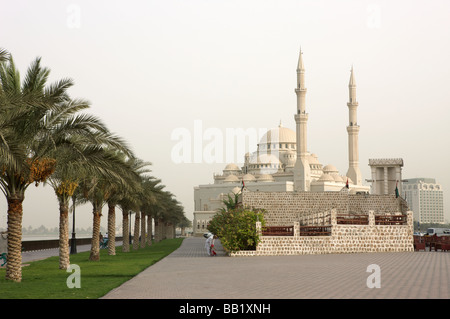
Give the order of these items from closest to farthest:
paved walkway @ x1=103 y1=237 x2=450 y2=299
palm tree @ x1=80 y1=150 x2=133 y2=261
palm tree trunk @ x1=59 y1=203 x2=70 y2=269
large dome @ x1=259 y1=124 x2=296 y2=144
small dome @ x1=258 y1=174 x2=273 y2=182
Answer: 1. paved walkway @ x1=103 y1=237 x2=450 y2=299
2. palm tree @ x1=80 y1=150 x2=133 y2=261
3. palm tree trunk @ x1=59 y1=203 x2=70 y2=269
4. small dome @ x1=258 y1=174 x2=273 y2=182
5. large dome @ x1=259 y1=124 x2=296 y2=144

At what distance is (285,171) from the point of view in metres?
86.5

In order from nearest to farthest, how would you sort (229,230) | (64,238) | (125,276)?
(125,276), (64,238), (229,230)

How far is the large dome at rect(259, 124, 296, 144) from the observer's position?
92.9 metres

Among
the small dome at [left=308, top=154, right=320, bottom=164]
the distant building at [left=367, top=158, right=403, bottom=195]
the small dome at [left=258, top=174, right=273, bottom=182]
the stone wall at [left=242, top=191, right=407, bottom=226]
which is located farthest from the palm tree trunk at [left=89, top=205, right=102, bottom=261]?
the small dome at [left=308, top=154, right=320, bottom=164]

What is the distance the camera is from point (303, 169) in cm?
7350

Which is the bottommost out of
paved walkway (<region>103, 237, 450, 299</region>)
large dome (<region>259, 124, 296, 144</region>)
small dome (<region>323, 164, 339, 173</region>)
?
paved walkway (<region>103, 237, 450, 299</region>)

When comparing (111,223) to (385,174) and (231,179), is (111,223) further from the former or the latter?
(231,179)

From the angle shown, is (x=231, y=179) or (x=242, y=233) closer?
(x=242, y=233)

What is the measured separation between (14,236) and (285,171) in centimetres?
7406

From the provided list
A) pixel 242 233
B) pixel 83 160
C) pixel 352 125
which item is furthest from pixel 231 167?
pixel 83 160

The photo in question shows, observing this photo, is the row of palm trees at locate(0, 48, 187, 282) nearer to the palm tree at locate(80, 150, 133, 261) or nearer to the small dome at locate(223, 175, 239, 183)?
the palm tree at locate(80, 150, 133, 261)

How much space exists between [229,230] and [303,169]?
5001 centimetres
